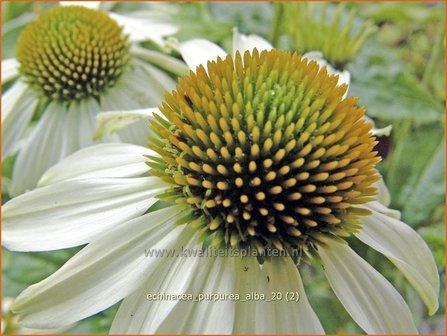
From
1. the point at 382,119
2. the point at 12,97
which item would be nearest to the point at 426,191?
the point at 382,119

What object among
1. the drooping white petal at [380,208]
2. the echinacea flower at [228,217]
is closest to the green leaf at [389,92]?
the drooping white petal at [380,208]

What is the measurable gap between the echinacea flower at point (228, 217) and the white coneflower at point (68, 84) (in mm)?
220

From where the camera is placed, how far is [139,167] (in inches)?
28.0

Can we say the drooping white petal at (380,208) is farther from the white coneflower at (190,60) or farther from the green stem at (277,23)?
the green stem at (277,23)

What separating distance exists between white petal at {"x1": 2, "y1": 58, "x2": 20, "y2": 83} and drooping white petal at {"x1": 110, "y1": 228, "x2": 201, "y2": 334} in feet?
1.69

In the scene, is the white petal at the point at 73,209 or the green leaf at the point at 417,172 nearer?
the white petal at the point at 73,209

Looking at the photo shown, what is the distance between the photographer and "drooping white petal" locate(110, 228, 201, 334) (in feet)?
1.96

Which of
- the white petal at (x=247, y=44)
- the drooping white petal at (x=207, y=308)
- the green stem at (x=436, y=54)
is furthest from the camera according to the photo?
the green stem at (x=436, y=54)

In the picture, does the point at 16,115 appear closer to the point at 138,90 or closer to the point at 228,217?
the point at 138,90

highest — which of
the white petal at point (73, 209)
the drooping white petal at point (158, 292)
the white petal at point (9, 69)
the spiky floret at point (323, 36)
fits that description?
the spiky floret at point (323, 36)

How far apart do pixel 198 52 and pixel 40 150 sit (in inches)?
11.3

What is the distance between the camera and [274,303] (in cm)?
61

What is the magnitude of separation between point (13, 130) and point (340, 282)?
59 centimetres

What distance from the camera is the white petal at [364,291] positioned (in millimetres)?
650
